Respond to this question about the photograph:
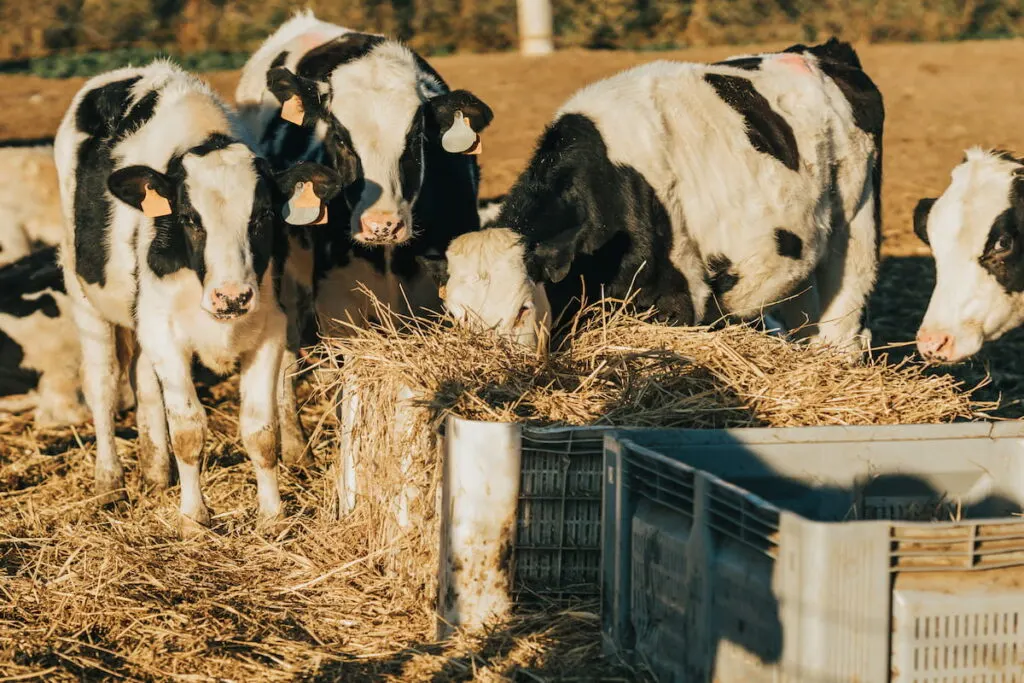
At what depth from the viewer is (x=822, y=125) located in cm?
823

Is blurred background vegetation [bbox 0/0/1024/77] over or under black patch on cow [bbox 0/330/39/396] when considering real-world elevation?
over

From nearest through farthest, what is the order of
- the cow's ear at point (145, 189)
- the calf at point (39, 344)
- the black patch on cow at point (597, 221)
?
1. the cow's ear at point (145, 189)
2. the black patch on cow at point (597, 221)
3. the calf at point (39, 344)

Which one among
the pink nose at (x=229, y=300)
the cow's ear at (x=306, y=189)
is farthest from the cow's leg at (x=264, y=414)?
the pink nose at (x=229, y=300)

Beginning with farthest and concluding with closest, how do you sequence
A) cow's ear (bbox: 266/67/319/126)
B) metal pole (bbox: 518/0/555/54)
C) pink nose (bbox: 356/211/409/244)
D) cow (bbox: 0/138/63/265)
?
metal pole (bbox: 518/0/555/54), cow (bbox: 0/138/63/265), cow's ear (bbox: 266/67/319/126), pink nose (bbox: 356/211/409/244)

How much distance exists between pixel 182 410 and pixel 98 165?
1.44m

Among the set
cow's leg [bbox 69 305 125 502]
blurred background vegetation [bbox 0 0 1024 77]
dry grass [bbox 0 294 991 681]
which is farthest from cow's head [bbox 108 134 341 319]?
blurred background vegetation [bbox 0 0 1024 77]

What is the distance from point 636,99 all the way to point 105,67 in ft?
61.1

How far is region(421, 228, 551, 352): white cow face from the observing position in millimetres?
6148

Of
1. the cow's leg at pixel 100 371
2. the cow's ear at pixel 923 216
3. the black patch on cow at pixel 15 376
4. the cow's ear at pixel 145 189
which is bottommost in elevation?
the black patch on cow at pixel 15 376

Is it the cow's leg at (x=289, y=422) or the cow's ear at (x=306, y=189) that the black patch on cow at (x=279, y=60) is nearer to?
the cow's leg at (x=289, y=422)

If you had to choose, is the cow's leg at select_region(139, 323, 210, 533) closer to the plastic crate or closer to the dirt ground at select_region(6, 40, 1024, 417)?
the plastic crate

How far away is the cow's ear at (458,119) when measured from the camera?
7832 millimetres

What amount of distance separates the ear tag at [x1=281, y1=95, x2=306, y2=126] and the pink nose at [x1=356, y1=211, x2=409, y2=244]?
94 cm

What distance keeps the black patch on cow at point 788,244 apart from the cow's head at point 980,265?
1113 mm
